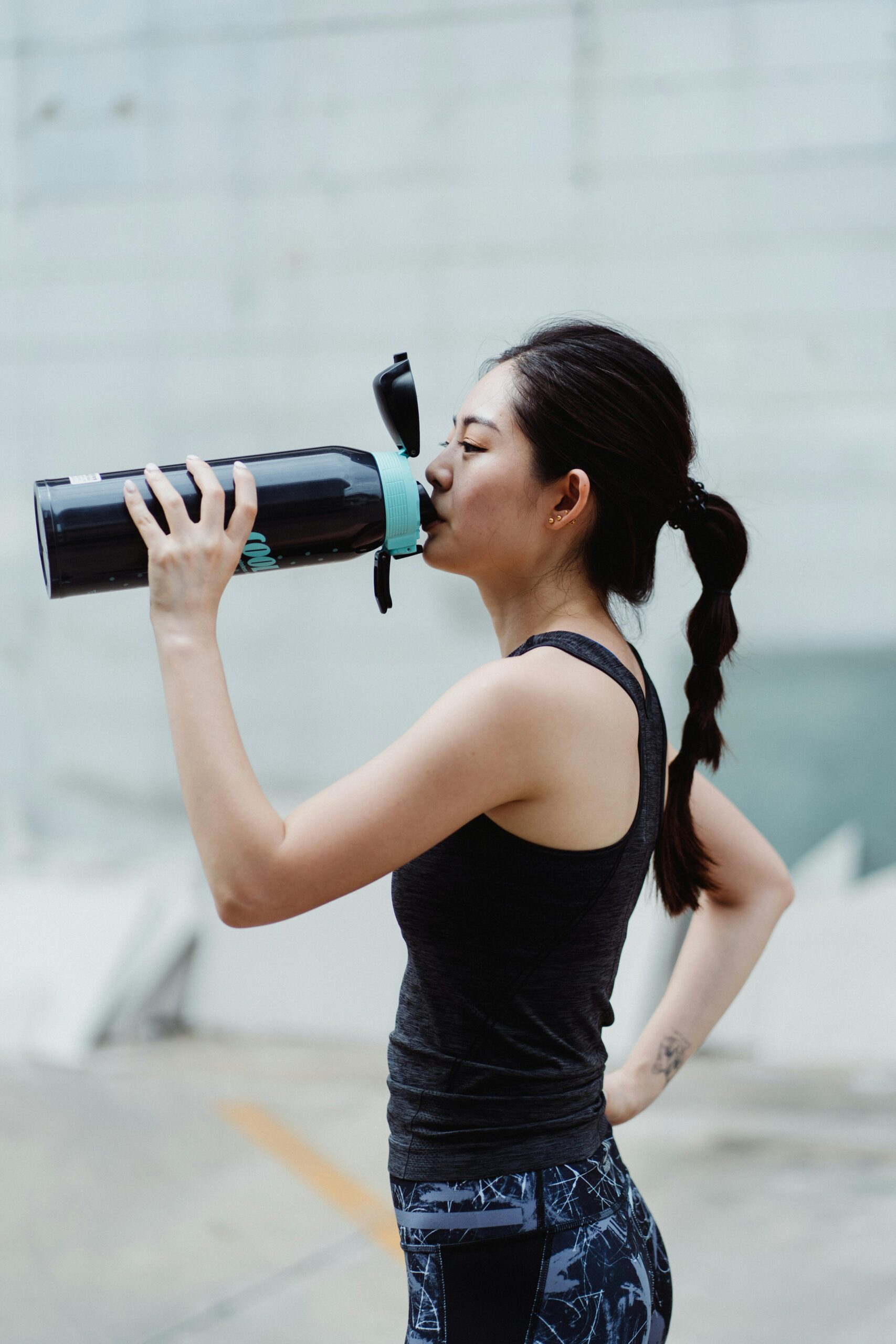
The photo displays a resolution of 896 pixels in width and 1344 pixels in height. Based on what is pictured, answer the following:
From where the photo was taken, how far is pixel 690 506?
1.42 m

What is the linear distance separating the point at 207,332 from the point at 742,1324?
380 cm

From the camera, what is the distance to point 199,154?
471cm

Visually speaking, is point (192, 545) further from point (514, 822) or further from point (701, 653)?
point (701, 653)

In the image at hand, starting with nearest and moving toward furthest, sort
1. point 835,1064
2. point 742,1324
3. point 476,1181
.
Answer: point 476,1181
point 742,1324
point 835,1064

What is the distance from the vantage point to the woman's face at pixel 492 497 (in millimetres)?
1291

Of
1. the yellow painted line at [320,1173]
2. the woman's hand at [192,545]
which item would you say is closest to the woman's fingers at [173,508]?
the woman's hand at [192,545]

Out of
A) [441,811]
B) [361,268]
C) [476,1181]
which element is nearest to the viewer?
[441,811]

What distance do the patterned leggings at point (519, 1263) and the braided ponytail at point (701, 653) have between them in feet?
1.29

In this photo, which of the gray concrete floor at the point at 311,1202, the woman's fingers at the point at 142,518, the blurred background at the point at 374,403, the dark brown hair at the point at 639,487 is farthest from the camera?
the blurred background at the point at 374,403

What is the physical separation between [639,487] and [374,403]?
11.2 ft

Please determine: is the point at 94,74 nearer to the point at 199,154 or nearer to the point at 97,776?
the point at 199,154

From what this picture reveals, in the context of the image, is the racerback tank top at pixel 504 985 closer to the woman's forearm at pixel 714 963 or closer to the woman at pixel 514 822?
the woman at pixel 514 822

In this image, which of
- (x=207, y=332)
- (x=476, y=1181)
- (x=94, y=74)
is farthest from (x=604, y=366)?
(x=94, y=74)

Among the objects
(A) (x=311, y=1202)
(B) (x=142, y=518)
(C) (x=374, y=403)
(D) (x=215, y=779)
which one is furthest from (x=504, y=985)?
(C) (x=374, y=403)
